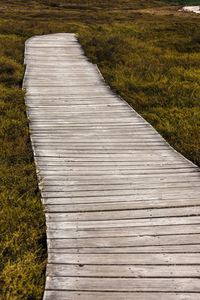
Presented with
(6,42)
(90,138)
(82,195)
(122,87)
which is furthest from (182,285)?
(6,42)

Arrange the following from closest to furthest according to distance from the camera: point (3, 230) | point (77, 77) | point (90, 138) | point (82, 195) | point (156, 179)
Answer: point (3, 230)
point (82, 195)
point (156, 179)
point (90, 138)
point (77, 77)

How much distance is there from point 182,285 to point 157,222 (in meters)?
1.11

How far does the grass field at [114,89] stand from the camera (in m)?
3.76

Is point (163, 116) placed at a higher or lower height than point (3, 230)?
lower

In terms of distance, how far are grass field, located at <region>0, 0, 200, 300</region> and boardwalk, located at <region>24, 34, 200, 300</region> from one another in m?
0.23

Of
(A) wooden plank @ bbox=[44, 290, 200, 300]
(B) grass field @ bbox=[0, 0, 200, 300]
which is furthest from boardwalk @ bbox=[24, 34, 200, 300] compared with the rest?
(B) grass field @ bbox=[0, 0, 200, 300]

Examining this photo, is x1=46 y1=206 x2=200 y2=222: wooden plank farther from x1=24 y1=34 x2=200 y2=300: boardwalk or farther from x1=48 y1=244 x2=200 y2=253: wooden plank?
x1=48 y1=244 x2=200 y2=253: wooden plank

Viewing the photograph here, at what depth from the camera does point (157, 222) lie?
4434mm

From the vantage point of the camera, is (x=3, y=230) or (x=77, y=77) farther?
(x=77, y=77)

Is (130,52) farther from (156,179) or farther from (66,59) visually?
(156,179)

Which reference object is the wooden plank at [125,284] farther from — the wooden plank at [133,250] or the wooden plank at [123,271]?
the wooden plank at [133,250]

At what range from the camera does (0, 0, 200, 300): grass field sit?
3.76m

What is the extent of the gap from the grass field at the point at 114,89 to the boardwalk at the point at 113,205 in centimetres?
23

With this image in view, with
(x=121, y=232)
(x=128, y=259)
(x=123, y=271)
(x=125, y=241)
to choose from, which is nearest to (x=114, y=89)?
(x=121, y=232)
